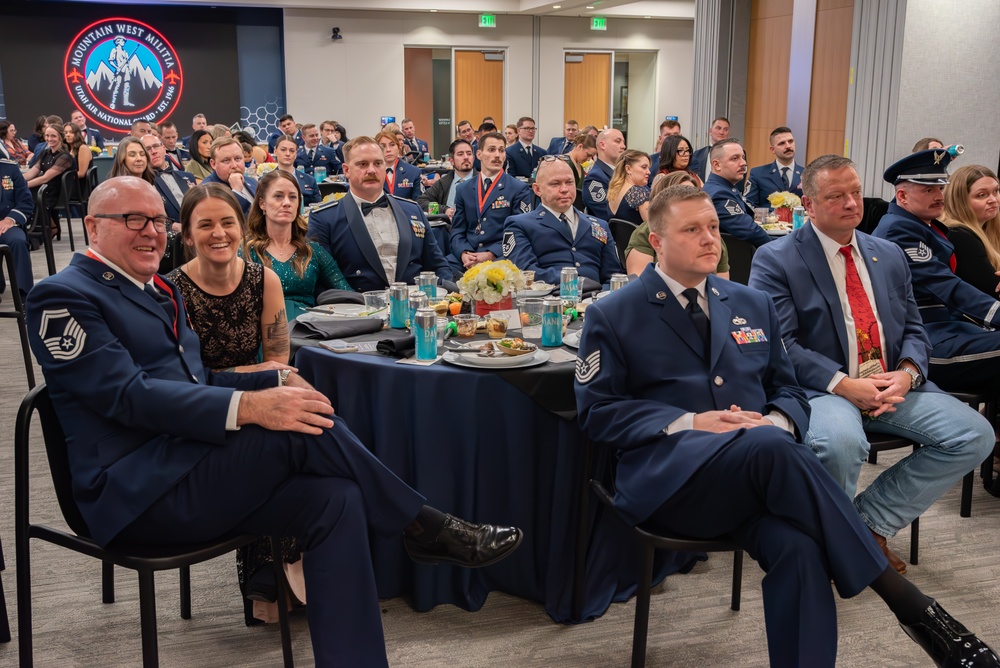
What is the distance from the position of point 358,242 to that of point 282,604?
2.29 meters

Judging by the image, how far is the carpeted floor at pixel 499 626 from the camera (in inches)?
106

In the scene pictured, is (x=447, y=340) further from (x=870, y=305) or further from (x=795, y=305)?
(x=870, y=305)

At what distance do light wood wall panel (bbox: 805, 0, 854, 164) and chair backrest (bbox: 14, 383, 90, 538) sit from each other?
8.79m

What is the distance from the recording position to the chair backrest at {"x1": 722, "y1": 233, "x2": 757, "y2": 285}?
635 cm

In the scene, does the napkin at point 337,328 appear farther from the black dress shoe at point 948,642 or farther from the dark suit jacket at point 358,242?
the black dress shoe at point 948,642

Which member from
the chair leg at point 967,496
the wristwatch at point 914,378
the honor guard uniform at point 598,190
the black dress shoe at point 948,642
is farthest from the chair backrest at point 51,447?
the honor guard uniform at point 598,190

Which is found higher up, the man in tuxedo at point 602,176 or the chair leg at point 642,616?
the man in tuxedo at point 602,176

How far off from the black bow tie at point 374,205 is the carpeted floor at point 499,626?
1.90 meters

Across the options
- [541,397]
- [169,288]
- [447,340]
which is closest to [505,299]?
[447,340]

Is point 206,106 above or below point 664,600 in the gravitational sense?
above

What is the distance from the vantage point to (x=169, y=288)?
259 cm

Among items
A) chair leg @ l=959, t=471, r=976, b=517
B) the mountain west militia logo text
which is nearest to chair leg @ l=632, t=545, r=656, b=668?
chair leg @ l=959, t=471, r=976, b=517

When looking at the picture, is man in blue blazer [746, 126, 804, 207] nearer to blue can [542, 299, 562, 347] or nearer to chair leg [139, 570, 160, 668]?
blue can [542, 299, 562, 347]

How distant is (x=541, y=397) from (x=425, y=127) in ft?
57.6
